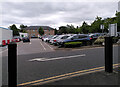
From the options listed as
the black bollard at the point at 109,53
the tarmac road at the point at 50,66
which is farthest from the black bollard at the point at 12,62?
the black bollard at the point at 109,53

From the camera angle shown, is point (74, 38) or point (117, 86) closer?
point (117, 86)

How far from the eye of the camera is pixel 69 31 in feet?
252

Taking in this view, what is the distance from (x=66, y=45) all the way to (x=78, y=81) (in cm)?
1005

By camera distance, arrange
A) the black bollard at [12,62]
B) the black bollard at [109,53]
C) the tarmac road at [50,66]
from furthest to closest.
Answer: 1. the tarmac road at [50,66]
2. the black bollard at [109,53]
3. the black bollard at [12,62]

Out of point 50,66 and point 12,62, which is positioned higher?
point 12,62

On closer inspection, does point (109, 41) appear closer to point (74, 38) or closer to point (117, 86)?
point (117, 86)

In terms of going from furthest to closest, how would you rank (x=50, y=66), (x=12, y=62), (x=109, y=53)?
1. (x=50, y=66)
2. (x=109, y=53)
3. (x=12, y=62)

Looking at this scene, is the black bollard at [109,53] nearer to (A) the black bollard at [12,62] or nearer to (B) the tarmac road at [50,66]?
(B) the tarmac road at [50,66]

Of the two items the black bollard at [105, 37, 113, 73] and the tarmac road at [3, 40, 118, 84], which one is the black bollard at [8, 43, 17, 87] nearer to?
the tarmac road at [3, 40, 118, 84]

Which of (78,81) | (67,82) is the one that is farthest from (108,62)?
(67,82)

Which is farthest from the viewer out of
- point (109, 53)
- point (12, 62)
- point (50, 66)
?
point (50, 66)

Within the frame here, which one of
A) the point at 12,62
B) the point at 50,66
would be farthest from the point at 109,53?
the point at 12,62

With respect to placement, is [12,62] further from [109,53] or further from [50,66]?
[109,53]

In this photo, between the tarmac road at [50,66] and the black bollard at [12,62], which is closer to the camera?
the black bollard at [12,62]
